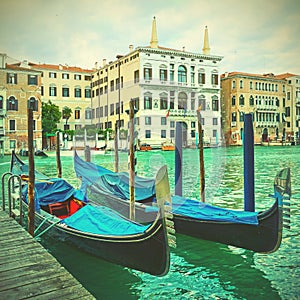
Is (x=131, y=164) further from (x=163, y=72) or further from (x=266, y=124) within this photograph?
(x=266, y=124)

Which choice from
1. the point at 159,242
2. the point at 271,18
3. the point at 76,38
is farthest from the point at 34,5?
the point at 159,242

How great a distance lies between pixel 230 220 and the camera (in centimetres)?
225

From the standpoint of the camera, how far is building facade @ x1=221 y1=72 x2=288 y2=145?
19781 mm

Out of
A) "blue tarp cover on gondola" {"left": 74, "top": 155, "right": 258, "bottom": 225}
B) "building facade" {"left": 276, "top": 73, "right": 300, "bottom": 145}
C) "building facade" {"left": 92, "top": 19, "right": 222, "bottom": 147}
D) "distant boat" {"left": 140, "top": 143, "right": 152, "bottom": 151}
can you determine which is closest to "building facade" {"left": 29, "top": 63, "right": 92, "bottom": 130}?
"building facade" {"left": 92, "top": 19, "right": 222, "bottom": 147}

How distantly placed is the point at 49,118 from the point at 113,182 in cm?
1381

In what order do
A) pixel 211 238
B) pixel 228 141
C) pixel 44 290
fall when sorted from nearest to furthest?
pixel 44 290 < pixel 211 238 < pixel 228 141

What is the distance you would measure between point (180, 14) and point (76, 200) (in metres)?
4.22

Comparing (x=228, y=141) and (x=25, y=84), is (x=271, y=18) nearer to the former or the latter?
(x=25, y=84)

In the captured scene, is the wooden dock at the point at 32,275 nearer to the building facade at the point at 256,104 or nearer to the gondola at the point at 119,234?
the gondola at the point at 119,234

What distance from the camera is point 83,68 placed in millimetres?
20734

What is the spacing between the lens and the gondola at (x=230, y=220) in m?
1.95

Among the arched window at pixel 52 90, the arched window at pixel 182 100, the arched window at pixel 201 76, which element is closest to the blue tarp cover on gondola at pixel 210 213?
the arched window at pixel 182 100

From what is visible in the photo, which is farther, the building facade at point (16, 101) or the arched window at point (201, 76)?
the arched window at point (201, 76)

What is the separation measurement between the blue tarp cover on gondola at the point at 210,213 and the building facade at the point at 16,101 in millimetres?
12029
